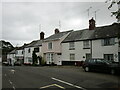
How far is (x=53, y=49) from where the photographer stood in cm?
4397

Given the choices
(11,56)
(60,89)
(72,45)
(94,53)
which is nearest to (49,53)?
(72,45)

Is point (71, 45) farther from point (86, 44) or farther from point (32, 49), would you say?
point (32, 49)

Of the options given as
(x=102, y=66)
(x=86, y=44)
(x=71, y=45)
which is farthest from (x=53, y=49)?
(x=102, y=66)

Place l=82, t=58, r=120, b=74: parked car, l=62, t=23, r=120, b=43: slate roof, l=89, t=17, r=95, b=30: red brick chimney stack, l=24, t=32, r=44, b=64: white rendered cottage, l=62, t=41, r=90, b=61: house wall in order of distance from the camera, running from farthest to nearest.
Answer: l=24, t=32, r=44, b=64: white rendered cottage
l=89, t=17, r=95, b=30: red brick chimney stack
l=62, t=41, r=90, b=61: house wall
l=62, t=23, r=120, b=43: slate roof
l=82, t=58, r=120, b=74: parked car

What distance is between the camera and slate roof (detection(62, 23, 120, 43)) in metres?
31.4

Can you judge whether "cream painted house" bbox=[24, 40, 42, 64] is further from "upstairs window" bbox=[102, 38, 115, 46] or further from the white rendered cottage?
"upstairs window" bbox=[102, 38, 115, 46]

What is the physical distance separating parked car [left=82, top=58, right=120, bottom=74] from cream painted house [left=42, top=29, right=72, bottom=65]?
64.2 feet

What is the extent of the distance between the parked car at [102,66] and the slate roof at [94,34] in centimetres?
864

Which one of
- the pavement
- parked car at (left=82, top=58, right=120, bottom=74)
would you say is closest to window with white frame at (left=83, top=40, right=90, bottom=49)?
parked car at (left=82, top=58, right=120, bottom=74)

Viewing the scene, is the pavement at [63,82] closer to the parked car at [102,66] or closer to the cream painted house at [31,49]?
the parked car at [102,66]

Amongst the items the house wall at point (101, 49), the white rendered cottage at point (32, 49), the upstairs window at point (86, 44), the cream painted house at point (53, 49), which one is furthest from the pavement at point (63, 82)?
the white rendered cottage at point (32, 49)

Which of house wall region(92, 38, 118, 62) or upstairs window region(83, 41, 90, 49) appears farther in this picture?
upstairs window region(83, 41, 90, 49)

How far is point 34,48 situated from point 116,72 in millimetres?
37610

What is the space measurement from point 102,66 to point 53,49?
949 inches
